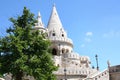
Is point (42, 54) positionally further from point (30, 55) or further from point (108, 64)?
point (108, 64)

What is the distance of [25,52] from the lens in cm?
2302

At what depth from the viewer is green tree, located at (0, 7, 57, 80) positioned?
877 inches

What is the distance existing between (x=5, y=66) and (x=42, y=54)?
2828mm

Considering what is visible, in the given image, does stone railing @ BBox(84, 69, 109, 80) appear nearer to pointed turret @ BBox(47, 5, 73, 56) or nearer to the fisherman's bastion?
the fisherman's bastion

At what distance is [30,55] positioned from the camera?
22.9 metres

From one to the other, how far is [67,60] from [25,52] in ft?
68.4

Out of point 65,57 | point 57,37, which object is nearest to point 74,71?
point 65,57

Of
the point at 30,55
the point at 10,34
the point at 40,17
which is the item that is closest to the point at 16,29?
the point at 10,34

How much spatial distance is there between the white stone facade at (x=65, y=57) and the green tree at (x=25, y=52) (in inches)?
461

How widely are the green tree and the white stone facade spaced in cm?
1170

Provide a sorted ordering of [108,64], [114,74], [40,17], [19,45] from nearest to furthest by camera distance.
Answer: [19,45]
[114,74]
[108,64]
[40,17]

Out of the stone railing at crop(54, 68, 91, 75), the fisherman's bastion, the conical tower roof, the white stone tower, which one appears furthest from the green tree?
the conical tower roof

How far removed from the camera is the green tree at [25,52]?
22.3 metres

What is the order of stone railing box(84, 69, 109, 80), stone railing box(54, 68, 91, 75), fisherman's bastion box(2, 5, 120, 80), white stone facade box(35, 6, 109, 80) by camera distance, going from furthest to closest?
stone railing box(54, 68, 91, 75) < white stone facade box(35, 6, 109, 80) < fisherman's bastion box(2, 5, 120, 80) < stone railing box(84, 69, 109, 80)
